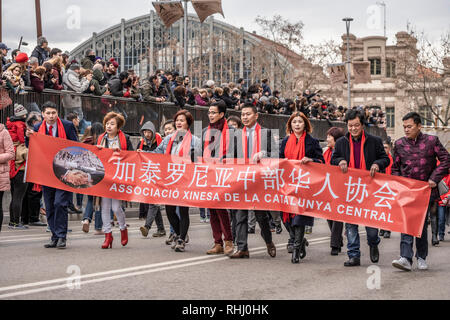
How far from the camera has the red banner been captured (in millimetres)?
9070

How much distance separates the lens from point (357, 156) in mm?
9289

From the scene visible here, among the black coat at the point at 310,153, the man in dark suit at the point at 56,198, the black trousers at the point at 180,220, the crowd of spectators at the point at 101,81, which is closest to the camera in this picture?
the black coat at the point at 310,153

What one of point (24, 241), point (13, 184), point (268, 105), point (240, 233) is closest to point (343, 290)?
point (240, 233)

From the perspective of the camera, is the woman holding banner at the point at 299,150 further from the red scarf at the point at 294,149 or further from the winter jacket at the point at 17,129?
the winter jacket at the point at 17,129

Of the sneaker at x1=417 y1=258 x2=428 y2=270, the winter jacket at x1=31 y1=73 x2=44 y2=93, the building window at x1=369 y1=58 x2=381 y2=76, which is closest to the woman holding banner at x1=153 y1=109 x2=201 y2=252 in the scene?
the sneaker at x1=417 y1=258 x2=428 y2=270

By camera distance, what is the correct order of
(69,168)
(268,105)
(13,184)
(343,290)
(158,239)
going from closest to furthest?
(343,290), (69,168), (158,239), (13,184), (268,105)

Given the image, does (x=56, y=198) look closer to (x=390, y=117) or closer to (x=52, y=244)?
(x=52, y=244)

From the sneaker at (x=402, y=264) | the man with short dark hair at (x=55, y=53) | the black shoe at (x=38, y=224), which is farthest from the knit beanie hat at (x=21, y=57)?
the sneaker at (x=402, y=264)

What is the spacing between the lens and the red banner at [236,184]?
29.8ft

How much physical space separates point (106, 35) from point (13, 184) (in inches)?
2811

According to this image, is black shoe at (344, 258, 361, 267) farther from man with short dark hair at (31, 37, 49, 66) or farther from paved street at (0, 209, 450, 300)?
man with short dark hair at (31, 37, 49, 66)

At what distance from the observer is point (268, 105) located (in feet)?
91.2

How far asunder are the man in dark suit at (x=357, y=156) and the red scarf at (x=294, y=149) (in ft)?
1.44
